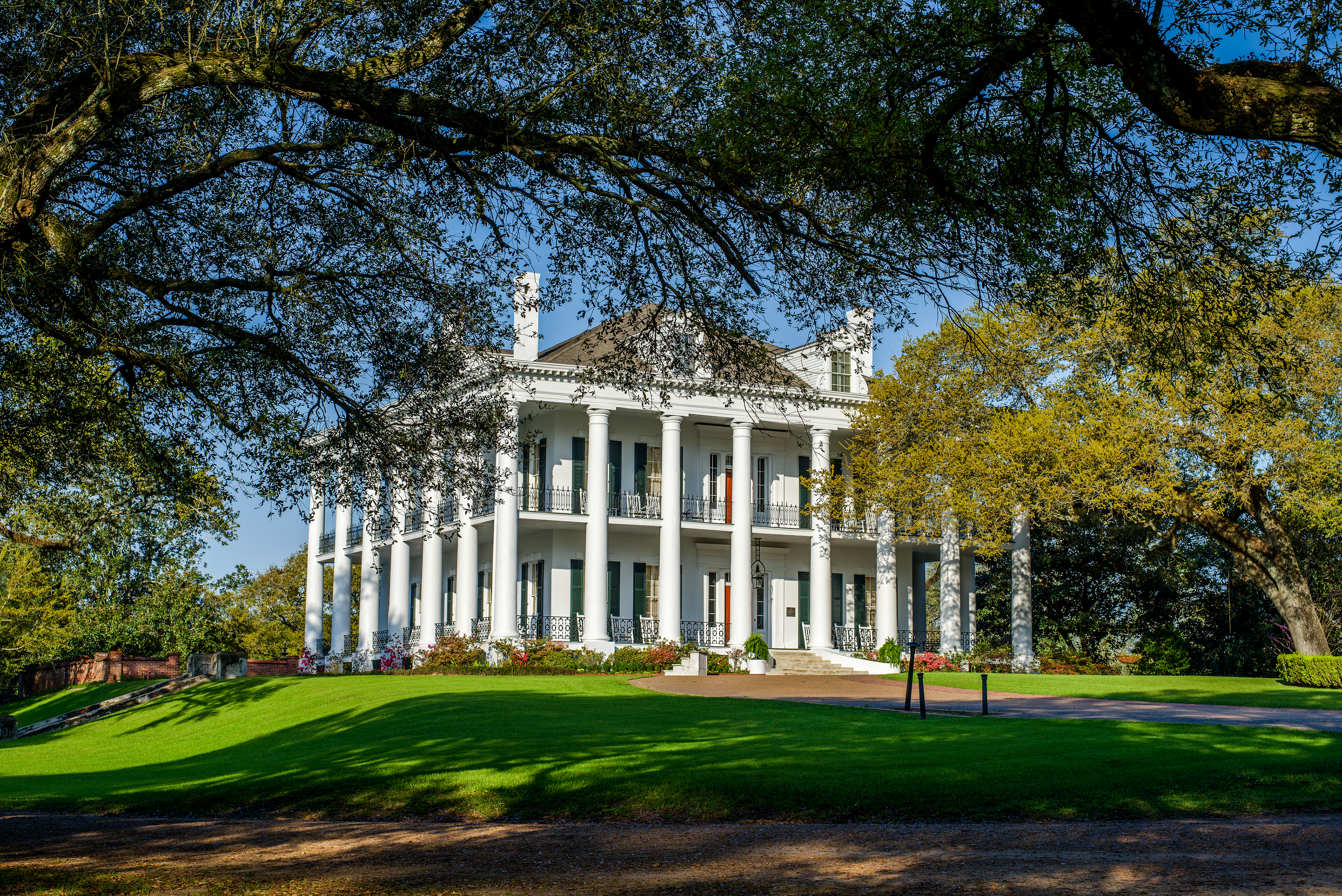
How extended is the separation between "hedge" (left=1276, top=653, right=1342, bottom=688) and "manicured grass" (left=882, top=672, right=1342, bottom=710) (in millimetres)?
345

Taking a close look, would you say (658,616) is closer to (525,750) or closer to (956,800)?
(525,750)

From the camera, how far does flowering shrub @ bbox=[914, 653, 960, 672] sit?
32.9 metres

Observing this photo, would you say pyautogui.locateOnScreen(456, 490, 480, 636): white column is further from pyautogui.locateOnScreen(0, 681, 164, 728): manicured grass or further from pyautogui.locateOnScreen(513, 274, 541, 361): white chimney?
pyautogui.locateOnScreen(513, 274, 541, 361): white chimney

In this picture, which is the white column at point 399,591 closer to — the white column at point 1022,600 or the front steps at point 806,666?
the front steps at point 806,666

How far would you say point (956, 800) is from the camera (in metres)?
10.2

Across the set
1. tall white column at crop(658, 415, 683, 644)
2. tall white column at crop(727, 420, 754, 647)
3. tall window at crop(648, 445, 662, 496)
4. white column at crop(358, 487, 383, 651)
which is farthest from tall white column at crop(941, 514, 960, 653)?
white column at crop(358, 487, 383, 651)

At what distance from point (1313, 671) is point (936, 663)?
960 cm

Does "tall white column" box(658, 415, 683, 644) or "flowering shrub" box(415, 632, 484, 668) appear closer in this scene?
"flowering shrub" box(415, 632, 484, 668)

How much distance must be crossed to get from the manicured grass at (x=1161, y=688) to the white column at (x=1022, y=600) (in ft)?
5.87

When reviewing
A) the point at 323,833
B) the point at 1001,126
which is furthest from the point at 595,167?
the point at 323,833

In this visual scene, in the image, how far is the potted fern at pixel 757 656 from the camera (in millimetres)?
31672

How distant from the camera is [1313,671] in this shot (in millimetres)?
27906

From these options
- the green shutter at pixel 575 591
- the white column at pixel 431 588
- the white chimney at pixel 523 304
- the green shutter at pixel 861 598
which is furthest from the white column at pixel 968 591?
the white chimney at pixel 523 304

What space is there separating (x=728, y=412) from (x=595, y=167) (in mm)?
25792
